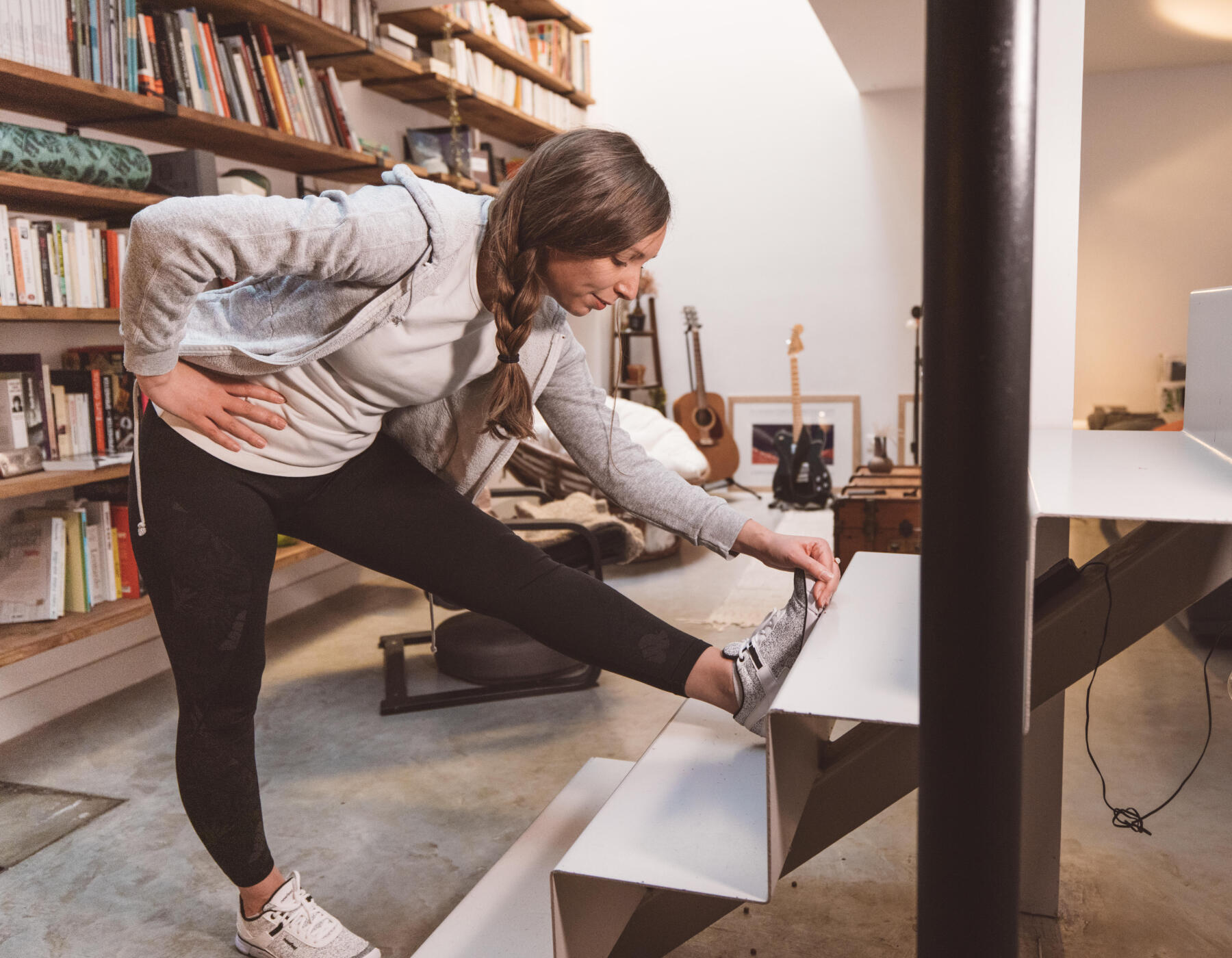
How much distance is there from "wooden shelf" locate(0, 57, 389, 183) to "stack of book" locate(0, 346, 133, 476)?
61 cm

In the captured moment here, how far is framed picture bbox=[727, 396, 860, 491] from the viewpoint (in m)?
5.43

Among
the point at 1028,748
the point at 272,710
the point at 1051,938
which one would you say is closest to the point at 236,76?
the point at 272,710

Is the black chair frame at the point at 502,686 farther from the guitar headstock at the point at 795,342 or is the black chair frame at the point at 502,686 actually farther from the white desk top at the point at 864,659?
the guitar headstock at the point at 795,342

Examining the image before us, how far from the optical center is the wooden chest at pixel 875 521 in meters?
3.26

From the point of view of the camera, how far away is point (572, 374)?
143cm

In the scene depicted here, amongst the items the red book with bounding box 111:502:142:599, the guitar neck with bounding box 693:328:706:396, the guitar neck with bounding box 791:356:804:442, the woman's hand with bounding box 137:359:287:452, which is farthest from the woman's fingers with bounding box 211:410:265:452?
the guitar neck with bounding box 693:328:706:396

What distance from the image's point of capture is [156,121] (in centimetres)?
257

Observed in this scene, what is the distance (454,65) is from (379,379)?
10.6ft

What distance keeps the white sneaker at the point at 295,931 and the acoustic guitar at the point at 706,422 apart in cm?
397

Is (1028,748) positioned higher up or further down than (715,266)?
further down

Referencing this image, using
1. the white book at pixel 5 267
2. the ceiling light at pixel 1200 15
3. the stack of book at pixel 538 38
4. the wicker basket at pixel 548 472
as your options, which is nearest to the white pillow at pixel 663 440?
the wicker basket at pixel 548 472

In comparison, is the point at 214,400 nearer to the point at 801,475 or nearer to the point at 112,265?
the point at 112,265

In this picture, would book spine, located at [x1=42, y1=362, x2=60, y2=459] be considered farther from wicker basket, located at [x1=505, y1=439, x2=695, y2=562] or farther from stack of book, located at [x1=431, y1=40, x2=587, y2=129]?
stack of book, located at [x1=431, y1=40, x2=587, y2=129]

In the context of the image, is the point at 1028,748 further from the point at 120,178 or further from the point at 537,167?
the point at 120,178
